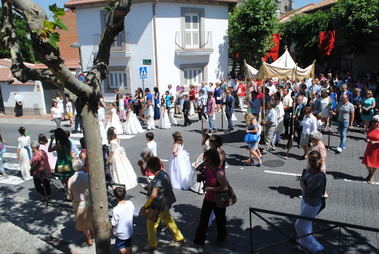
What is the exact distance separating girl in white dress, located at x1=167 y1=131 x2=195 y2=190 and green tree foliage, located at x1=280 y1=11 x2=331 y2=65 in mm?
22002

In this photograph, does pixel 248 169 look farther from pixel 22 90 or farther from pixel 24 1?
pixel 22 90

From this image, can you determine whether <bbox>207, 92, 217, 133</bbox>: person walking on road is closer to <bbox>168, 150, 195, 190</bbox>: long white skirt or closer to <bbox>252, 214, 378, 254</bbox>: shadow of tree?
<bbox>168, 150, 195, 190</bbox>: long white skirt

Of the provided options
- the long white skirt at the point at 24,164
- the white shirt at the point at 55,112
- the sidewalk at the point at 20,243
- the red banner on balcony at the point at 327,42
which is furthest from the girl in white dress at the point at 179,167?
the red banner on balcony at the point at 327,42

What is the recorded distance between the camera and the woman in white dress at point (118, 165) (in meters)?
7.56

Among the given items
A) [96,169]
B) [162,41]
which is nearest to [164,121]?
[162,41]

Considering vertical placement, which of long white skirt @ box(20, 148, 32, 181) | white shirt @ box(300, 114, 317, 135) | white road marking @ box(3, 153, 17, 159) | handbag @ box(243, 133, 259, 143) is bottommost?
white road marking @ box(3, 153, 17, 159)

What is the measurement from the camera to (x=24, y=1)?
3.58 metres

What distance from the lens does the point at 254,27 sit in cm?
2203

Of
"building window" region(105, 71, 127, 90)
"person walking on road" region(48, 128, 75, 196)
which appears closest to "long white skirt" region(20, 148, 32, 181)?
"person walking on road" region(48, 128, 75, 196)

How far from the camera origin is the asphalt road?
551 cm

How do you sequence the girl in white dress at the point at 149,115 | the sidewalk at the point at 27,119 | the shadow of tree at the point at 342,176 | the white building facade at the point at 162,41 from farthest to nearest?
the white building facade at the point at 162,41
the sidewalk at the point at 27,119
the girl in white dress at the point at 149,115
the shadow of tree at the point at 342,176

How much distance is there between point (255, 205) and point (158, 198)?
254 cm

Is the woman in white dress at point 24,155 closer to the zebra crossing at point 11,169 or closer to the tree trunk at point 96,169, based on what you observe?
the zebra crossing at point 11,169

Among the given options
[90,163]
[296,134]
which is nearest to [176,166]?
[90,163]
